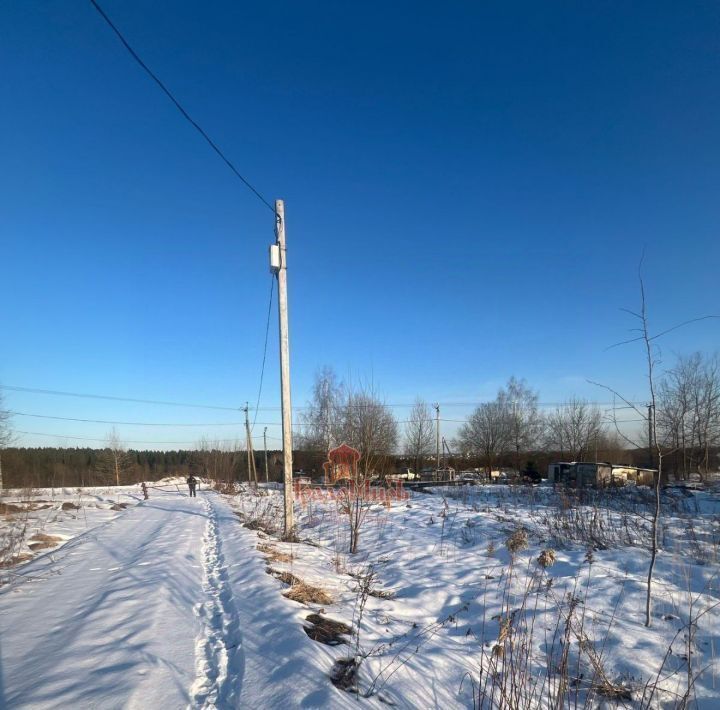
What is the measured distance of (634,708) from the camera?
10.7ft

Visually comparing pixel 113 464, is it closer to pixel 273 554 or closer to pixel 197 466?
pixel 197 466

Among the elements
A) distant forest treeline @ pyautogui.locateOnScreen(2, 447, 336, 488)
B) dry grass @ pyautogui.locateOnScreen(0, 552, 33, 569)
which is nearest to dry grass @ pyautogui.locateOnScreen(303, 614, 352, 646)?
dry grass @ pyautogui.locateOnScreen(0, 552, 33, 569)

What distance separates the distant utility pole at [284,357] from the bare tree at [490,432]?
37646 mm

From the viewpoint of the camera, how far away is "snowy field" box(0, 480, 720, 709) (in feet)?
10.4

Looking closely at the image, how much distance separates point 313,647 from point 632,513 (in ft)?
32.6

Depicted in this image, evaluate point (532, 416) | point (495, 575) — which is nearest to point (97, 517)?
point (495, 575)

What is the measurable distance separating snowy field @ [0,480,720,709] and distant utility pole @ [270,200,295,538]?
940 millimetres

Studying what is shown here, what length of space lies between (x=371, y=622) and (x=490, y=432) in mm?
44638

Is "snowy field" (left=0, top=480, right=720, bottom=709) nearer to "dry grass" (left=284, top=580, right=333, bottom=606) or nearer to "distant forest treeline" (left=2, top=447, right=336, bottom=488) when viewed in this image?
"dry grass" (left=284, top=580, right=333, bottom=606)

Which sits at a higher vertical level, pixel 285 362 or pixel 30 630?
pixel 285 362

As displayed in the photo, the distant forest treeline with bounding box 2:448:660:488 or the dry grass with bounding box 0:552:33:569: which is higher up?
the dry grass with bounding box 0:552:33:569

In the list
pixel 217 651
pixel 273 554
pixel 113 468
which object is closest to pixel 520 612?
pixel 217 651

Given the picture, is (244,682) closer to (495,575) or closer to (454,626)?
(454,626)

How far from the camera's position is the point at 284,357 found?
33.2 feet
